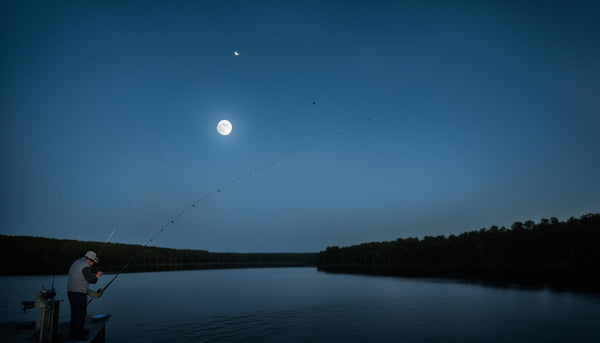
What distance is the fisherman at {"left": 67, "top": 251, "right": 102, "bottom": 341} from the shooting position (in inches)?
481

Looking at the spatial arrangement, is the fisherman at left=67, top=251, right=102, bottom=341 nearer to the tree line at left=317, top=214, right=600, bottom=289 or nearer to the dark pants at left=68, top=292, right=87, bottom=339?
the dark pants at left=68, top=292, right=87, bottom=339

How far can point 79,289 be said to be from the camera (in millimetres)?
12273

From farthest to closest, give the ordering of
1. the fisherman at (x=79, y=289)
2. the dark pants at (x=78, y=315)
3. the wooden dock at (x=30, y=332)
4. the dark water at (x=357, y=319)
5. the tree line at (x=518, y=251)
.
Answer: the tree line at (x=518, y=251) < the dark water at (x=357, y=319) < the wooden dock at (x=30, y=332) < the dark pants at (x=78, y=315) < the fisherman at (x=79, y=289)

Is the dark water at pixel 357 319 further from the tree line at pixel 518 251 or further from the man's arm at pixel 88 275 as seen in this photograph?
the tree line at pixel 518 251

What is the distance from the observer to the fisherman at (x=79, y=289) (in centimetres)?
1222

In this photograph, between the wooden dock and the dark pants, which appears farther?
the wooden dock

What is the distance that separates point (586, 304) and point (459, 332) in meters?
21.1

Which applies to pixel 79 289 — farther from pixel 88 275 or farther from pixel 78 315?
pixel 78 315

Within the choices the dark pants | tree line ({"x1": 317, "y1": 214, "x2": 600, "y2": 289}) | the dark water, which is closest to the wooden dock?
the dark pants

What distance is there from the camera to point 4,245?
5576 inches

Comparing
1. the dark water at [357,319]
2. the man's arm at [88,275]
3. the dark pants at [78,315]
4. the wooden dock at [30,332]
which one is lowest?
the dark water at [357,319]

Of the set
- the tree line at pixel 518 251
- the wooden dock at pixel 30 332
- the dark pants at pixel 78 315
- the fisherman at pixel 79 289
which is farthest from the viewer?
the tree line at pixel 518 251

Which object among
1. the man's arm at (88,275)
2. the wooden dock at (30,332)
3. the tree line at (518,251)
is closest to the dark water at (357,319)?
the wooden dock at (30,332)

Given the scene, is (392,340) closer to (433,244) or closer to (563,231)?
(563,231)
